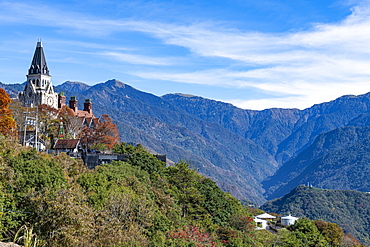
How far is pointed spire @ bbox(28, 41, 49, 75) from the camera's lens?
322 ft

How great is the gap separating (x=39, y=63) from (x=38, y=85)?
4910 millimetres

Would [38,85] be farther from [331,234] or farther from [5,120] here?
[331,234]

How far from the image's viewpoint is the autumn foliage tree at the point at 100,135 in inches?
3068

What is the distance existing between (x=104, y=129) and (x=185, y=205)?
24428mm

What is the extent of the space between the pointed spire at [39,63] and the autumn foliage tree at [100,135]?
22.2m

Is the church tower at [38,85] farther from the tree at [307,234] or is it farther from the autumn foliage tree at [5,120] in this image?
the tree at [307,234]

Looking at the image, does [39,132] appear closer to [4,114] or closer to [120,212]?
[4,114]

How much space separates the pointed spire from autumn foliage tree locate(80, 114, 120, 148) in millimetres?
22192

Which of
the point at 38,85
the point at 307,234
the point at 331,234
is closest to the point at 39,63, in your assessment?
the point at 38,85

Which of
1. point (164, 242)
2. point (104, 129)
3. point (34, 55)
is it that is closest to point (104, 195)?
point (164, 242)

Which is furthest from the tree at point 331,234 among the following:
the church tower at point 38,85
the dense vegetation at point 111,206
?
the church tower at point 38,85

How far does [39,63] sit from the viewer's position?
9888 centimetres

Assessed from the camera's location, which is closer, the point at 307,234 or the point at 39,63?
the point at 307,234

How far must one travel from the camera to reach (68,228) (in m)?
31.8
